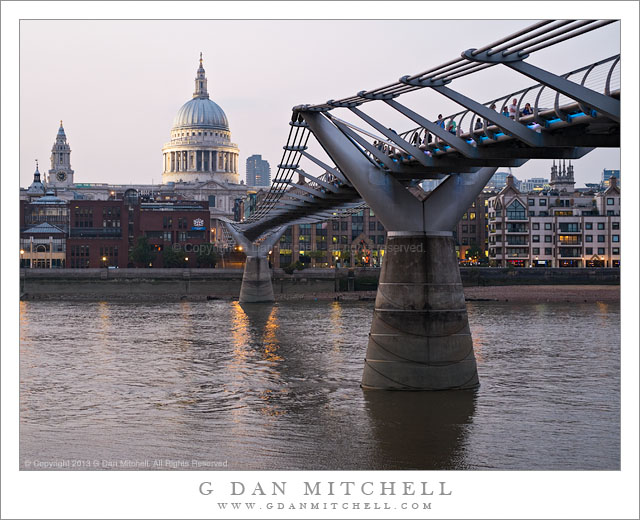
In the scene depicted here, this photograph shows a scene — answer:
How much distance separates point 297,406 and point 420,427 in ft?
17.3

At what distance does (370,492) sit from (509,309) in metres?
68.0

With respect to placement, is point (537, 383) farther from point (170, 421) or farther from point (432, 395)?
point (170, 421)

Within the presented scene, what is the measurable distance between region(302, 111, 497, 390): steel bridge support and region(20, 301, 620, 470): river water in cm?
89

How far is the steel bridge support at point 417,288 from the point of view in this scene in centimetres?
2975

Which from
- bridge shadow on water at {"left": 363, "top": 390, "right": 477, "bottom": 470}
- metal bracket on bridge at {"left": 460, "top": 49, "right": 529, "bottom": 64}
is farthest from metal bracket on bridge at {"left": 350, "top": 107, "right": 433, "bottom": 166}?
metal bracket on bridge at {"left": 460, "top": 49, "right": 529, "bottom": 64}

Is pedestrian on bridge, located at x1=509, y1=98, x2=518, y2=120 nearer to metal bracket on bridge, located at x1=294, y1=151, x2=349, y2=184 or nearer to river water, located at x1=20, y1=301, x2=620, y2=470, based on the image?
river water, located at x1=20, y1=301, x2=620, y2=470

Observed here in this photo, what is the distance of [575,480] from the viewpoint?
50.9 feet

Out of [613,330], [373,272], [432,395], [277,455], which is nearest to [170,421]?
[277,455]

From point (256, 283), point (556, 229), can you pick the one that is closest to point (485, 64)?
point (256, 283)

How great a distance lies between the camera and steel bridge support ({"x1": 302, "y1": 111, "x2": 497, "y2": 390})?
97.6 feet

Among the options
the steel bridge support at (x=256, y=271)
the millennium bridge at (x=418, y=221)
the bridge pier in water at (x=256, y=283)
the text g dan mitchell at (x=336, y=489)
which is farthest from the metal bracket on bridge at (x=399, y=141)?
the bridge pier in water at (x=256, y=283)

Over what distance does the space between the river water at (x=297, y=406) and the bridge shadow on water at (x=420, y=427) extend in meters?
0.06

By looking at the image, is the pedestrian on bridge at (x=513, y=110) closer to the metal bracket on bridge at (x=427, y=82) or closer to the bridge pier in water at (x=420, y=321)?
the metal bracket on bridge at (x=427, y=82)

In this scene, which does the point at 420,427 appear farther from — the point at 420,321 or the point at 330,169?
the point at 330,169
